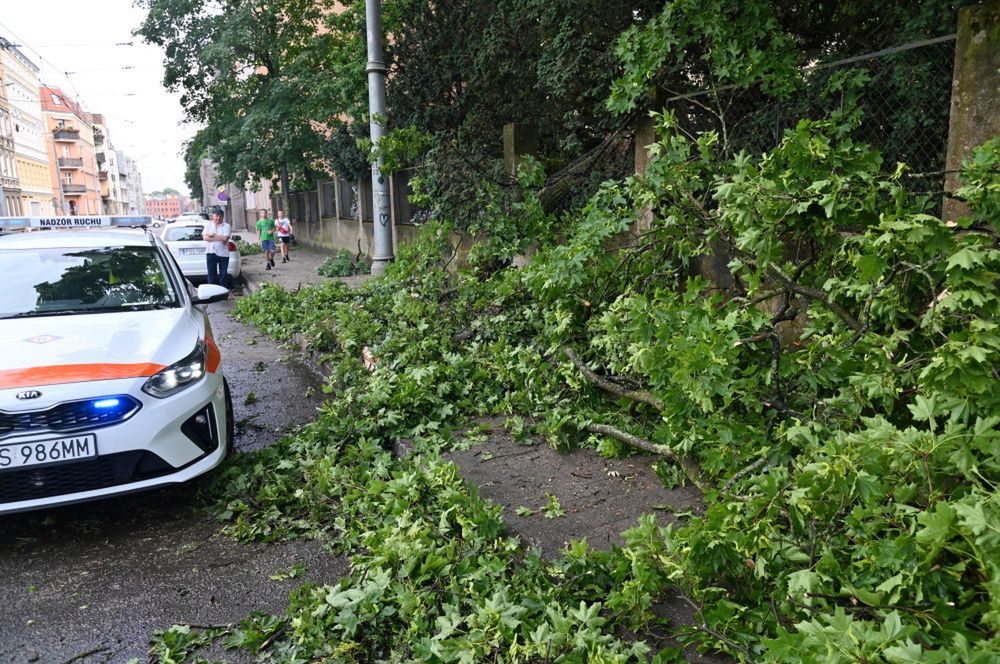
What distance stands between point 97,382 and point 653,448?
10.1 ft

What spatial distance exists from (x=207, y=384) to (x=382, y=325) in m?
3.57

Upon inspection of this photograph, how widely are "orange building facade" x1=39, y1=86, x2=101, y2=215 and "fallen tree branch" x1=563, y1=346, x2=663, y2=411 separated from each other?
99553 millimetres

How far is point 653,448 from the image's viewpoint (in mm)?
4164

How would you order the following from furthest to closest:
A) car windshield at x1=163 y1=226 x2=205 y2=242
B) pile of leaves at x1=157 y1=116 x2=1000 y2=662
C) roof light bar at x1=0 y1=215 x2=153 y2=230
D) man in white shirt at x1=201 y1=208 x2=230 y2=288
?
car windshield at x1=163 y1=226 x2=205 y2=242
man in white shirt at x1=201 y1=208 x2=230 y2=288
roof light bar at x1=0 y1=215 x2=153 y2=230
pile of leaves at x1=157 y1=116 x2=1000 y2=662

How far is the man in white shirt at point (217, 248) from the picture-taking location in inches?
569

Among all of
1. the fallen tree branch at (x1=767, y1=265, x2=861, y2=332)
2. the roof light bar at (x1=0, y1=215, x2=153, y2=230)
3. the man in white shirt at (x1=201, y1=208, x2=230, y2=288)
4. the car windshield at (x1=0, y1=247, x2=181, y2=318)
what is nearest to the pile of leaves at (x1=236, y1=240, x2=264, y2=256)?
the man in white shirt at (x1=201, y1=208, x2=230, y2=288)

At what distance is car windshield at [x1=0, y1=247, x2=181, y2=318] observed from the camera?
482 centimetres

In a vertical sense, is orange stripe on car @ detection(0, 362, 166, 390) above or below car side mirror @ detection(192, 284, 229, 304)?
below

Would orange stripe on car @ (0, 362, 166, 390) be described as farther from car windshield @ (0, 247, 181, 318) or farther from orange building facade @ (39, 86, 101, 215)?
orange building facade @ (39, 86, 101, 215)

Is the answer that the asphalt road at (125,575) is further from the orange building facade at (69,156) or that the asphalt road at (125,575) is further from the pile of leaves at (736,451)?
the orange building facade at (69,156)

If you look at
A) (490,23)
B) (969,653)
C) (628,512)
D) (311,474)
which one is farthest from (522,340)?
(490,23)

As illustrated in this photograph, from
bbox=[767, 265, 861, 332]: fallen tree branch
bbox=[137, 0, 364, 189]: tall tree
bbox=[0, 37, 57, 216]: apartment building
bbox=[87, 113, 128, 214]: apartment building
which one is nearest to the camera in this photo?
bbox=[767, 265, 861, 332]: fallen tree branch

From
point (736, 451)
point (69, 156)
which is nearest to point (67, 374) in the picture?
point (736, 451)

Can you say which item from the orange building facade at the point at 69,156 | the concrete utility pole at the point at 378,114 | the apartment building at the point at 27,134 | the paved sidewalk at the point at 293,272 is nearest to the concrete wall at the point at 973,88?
the concrete utility pole at the point at 378,114
